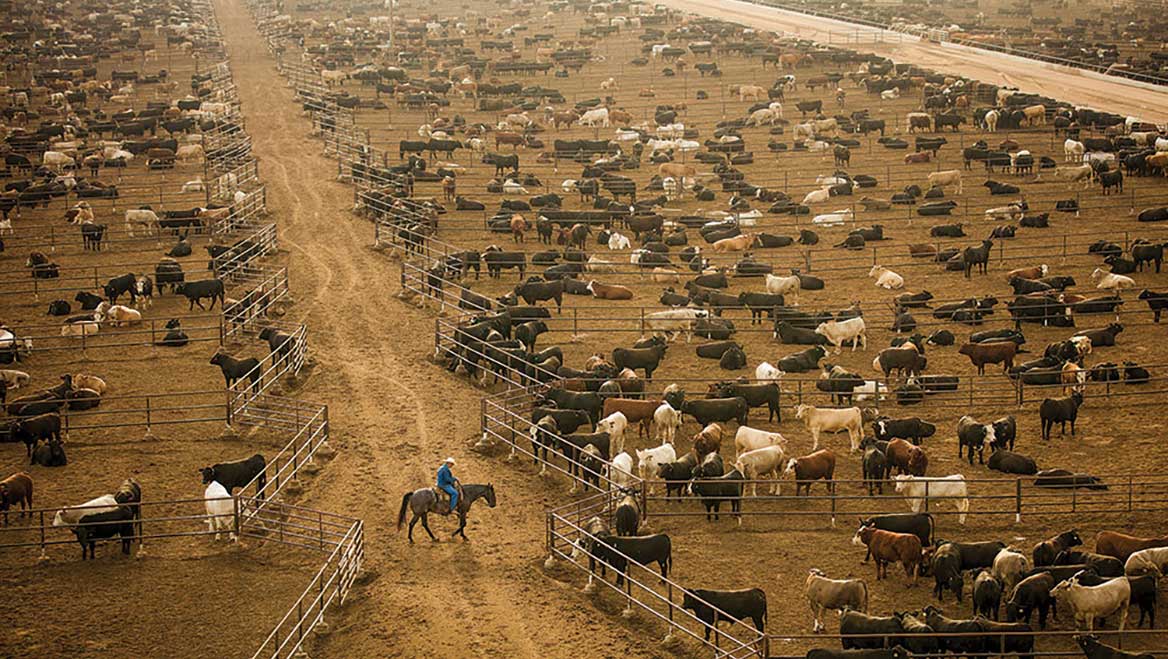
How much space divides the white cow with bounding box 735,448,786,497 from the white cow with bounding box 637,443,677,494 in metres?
1.49

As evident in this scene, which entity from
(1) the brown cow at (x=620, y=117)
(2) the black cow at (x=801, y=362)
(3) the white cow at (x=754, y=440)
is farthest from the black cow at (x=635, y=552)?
(1) the brown cow at (x=620, y=117)

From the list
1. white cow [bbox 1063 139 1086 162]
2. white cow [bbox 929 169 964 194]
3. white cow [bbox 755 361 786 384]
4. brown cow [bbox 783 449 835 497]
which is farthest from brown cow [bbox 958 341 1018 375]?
white cow [bbox 1063 139 1086 162]

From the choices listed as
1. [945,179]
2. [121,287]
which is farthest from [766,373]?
[945,179]

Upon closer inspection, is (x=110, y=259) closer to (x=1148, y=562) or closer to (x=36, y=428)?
(x=36, y=428)

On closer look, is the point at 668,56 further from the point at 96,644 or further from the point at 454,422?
the point at 96,644

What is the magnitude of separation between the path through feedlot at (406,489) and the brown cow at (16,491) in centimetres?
561

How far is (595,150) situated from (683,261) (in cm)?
1876

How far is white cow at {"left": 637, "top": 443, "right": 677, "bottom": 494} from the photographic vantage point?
2548 centimetres

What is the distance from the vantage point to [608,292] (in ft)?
126

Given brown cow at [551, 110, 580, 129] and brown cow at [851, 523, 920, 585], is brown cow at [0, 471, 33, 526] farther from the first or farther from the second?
brown cow at [551, 110, 580, 129]

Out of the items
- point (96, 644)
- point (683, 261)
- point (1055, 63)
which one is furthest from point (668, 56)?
point (96, 644)

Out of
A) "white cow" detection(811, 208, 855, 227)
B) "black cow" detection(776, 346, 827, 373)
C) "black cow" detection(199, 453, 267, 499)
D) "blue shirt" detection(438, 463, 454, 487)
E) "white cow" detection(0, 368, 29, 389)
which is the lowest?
"white cow" detection(0, 368, 29, 389)

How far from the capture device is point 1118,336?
109ft

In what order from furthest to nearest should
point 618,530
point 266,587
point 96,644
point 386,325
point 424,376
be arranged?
point 386,325 < point 424,376 < point 618,530 < point 266,587 < point 96,644
